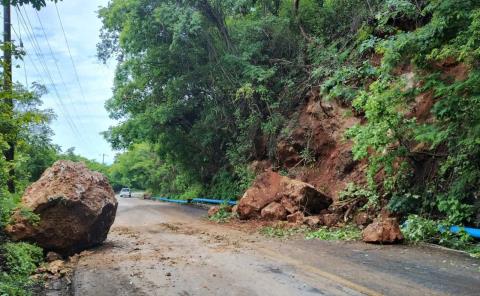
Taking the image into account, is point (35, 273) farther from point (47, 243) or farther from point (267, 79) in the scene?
point (267, 79)

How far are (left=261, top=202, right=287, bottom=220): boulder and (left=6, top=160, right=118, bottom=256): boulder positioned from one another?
4.97 m

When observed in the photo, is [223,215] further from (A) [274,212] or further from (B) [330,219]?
(B) [330,219]

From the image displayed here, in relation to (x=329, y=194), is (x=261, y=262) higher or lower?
lower

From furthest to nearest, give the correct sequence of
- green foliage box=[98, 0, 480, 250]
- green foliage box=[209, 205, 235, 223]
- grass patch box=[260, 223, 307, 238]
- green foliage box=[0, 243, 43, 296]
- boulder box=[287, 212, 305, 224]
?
green foliage box=[209, 205, 235, 223] → boulder box=[287, 212, 305, 224] → grass patch box=[260, 223, 307, 238] → green foliage box=[98, 0, 480, 250] → green foliage box=[0, 243, 43, 296]

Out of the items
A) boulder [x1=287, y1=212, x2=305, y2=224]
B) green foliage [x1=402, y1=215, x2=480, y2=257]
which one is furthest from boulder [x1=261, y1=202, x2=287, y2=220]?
green foliage [x1=402, y1=215, x2=480, y2=257]

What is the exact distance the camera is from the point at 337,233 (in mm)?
9992

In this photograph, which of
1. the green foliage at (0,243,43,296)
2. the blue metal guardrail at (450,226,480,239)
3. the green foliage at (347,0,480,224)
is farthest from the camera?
the green foliage at (347,0,480,224)

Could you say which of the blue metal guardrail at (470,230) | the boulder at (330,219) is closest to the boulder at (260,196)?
the boulder at (330,219)

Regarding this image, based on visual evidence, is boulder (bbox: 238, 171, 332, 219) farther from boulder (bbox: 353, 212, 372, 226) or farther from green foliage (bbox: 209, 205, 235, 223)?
boulder (bbox: 353, 212, 372, 226)

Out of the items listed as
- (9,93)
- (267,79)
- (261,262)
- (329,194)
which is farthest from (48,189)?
(267,79)

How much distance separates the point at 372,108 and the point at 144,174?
171ft

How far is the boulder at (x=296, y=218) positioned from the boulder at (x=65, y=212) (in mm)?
5028

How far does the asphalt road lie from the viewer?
5.57 metres

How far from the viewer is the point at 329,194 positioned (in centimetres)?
1337
